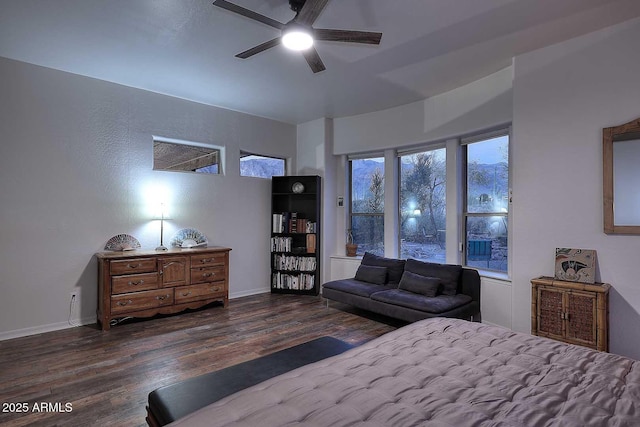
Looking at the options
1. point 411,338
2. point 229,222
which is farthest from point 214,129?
point 411,338

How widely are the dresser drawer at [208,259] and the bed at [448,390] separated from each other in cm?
325

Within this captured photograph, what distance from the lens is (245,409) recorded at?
4.24 feet

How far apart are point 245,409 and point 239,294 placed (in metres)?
4.34

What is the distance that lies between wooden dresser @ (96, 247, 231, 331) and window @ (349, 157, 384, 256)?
2.36 meters

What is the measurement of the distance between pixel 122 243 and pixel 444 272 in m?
4.18

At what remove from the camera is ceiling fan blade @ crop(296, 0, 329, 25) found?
81.0 inches

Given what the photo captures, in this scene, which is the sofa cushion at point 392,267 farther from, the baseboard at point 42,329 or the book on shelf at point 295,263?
the baseboard at point 42,329

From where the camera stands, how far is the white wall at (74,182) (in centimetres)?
364

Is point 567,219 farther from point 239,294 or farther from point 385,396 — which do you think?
point 239,294

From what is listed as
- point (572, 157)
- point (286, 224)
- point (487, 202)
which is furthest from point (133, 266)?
point (572, 157)

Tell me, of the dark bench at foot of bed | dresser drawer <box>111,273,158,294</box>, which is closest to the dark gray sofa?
the dark bench at foot of bed

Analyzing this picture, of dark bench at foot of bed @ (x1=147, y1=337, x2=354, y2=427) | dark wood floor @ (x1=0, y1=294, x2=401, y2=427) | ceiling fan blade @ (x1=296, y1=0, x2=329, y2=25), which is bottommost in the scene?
dark wood floor @ (x1=0, y1=294, x2=401, y2=427)

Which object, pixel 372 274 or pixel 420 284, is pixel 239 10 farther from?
pixel 372 274

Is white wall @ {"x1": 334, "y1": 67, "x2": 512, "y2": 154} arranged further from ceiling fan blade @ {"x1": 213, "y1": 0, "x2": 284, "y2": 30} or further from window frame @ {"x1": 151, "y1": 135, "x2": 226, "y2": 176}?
ceiling fan blade @ {"x1": 213, "y1": 0, "x2": 284, "y2": 30}
